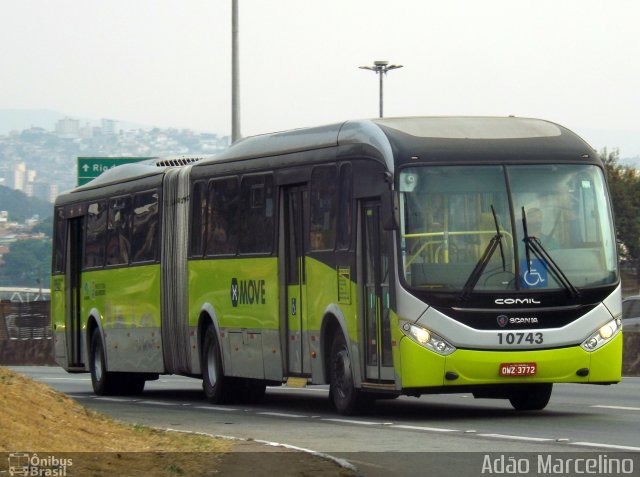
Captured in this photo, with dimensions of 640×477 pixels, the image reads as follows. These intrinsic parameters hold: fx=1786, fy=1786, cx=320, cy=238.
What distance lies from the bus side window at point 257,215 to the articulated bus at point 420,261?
34mm

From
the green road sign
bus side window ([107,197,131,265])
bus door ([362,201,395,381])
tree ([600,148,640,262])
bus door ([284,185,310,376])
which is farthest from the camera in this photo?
tree ([600,148,640,262])

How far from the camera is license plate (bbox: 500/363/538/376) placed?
18219 mm

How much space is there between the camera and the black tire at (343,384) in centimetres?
1961

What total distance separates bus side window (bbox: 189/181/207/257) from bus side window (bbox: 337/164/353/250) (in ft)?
15.3

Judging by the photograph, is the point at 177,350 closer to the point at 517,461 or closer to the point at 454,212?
the point at 454,212

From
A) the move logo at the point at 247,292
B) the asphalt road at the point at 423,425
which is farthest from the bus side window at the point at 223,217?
the asphalt road at the point at 423,425

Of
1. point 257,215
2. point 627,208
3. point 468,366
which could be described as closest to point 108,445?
point 468,366

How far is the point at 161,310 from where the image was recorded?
2600 cm

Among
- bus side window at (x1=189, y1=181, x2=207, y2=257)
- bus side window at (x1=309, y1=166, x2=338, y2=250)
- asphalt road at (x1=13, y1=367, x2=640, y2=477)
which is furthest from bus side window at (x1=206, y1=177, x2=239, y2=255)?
bus side window at (x1=309, y1=166, x2=338, y2=250)

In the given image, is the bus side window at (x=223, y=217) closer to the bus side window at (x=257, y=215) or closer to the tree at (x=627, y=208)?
the bus side window at (x=257, y=215)

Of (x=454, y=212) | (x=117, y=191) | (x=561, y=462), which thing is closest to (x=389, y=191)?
(x=454, y=212)

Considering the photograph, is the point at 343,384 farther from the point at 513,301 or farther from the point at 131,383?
the point at 131,383

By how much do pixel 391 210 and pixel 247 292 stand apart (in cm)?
466

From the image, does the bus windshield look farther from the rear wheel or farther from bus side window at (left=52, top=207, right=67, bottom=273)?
bus side window at (left=52, top=207, right=67, bottom=273)
